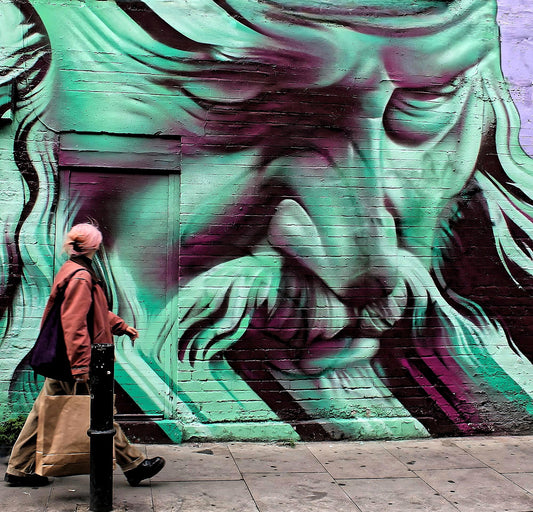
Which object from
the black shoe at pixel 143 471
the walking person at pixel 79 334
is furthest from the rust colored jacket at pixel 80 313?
the black shoe at pixel 143 471

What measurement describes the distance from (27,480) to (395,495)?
2603mm

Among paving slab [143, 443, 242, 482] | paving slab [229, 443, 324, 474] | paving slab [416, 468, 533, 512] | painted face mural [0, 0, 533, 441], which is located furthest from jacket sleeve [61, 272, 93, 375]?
paving slab [416, 468, 533, 512]

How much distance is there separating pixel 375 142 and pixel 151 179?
2.09 metres

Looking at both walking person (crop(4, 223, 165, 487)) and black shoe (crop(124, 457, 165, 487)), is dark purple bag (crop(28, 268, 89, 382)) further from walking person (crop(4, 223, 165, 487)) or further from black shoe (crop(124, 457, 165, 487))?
black shoe (crop(124, 457, 165, 487))

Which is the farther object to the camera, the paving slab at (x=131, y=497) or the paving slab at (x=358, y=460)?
the paving slab at (x=358, y=460)

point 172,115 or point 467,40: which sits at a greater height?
point 467,40

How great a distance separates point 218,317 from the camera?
6051mm

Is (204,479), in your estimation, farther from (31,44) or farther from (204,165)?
(31,44)

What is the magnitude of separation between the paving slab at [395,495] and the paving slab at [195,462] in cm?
92

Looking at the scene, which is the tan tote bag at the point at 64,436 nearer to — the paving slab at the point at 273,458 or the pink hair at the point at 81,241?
the pink hair at the point at 81,241

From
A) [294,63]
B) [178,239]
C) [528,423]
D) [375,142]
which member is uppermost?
[294,63]

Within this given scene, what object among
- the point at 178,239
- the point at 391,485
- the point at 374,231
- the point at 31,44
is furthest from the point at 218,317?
the point at 31,44

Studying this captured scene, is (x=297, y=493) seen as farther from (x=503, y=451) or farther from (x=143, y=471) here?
(x=503, y=451)

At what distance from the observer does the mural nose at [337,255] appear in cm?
613
